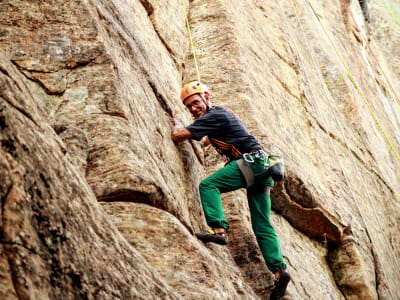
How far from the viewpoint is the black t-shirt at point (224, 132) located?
21.9 ft

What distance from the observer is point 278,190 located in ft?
27.6

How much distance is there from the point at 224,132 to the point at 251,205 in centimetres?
84

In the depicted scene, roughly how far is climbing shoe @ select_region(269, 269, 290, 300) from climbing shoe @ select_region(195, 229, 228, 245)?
73 centimetres

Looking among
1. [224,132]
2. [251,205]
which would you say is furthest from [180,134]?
[251,205]

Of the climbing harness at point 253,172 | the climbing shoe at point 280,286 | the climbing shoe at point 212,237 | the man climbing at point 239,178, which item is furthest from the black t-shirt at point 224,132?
the climbing shoe at point 280,286

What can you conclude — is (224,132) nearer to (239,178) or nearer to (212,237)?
(239,178)

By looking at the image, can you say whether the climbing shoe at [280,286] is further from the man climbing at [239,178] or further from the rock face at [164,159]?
the rock face at [164,159]

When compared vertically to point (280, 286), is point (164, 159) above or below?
above

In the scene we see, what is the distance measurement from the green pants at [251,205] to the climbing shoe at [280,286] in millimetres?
117

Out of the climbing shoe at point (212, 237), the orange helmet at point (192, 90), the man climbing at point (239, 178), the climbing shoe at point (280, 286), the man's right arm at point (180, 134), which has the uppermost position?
the orange helmet at point (192, 90)

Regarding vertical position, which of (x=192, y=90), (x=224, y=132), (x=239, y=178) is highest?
(x=192, y=90)

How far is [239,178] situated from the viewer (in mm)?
6566

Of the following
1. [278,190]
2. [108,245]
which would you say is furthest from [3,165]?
[278,190]

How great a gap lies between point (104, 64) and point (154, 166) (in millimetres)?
1127
